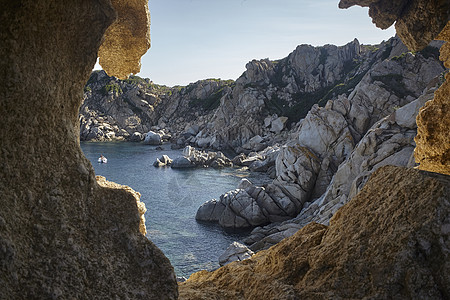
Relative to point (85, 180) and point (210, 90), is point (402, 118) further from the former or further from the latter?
point (210, 90)

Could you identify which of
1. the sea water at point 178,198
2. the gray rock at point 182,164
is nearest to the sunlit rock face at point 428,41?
the sea water at point 178,198

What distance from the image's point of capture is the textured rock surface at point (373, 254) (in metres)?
5.81

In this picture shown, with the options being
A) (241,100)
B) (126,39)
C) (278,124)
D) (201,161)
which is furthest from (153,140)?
(126,39)

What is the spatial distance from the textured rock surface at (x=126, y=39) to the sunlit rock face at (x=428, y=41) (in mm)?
7745

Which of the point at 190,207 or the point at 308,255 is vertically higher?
the point at 308,255

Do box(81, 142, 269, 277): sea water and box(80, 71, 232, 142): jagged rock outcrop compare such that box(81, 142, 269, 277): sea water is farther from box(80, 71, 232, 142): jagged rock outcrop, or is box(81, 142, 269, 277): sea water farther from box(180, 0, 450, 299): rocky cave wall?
box(80, 71, 232, 142): jagged rock outcrop

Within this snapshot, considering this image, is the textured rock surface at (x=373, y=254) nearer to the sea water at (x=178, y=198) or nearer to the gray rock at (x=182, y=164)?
the sea water at (x=178, y=198)

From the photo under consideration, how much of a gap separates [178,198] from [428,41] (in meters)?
46.3

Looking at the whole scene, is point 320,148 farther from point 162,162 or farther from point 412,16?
point 412,16

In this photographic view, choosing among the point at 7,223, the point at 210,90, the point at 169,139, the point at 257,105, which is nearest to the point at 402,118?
the point at 7,223

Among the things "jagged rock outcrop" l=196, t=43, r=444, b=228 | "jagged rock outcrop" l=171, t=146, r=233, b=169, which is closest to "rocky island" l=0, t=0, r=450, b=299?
"jagged rock outcrop" l=196, t=43, r=444, b=228

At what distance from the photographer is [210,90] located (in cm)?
16175

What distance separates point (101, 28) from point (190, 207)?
42.9 m

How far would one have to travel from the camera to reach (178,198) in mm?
52812
